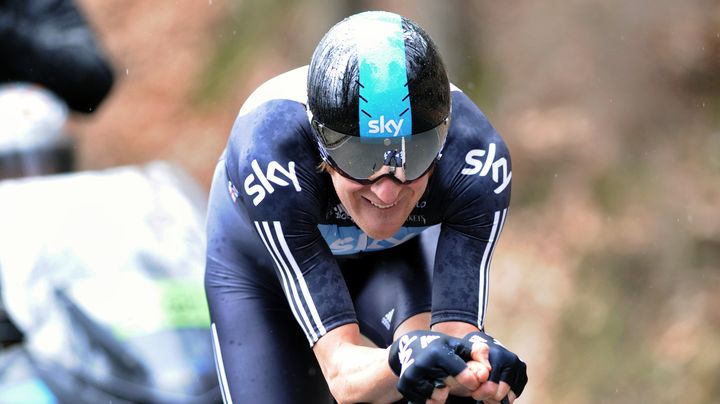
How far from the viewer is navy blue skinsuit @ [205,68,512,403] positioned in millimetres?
3744

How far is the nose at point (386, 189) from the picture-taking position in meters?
3.51

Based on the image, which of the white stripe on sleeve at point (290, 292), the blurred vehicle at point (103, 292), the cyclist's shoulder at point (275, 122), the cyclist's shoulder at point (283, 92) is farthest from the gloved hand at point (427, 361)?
the blurred vehicle at point (103, 292)

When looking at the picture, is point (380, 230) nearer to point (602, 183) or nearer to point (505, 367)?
point (505, 367)

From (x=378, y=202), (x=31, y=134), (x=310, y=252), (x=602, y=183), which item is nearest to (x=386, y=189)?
(x=378, y=202)

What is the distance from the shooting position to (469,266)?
3.81 m

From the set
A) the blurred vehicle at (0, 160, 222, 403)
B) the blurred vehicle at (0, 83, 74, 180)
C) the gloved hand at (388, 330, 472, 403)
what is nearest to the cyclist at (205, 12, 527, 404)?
the gloved hand at (388, 330, 472, 403)

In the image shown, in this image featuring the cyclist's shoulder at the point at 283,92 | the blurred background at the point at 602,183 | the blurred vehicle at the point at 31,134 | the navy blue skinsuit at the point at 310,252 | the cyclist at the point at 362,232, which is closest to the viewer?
the cyclist at the point at 362,232

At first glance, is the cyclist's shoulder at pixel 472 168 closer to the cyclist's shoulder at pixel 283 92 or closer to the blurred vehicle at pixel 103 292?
the cyclist's shoulder at pixel 283 92

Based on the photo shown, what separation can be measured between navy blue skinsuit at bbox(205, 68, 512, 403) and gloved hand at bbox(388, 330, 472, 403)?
555mm

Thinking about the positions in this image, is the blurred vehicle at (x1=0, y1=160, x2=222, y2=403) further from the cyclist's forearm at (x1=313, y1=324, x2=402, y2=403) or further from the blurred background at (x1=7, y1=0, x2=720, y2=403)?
the cyclist's forearm at (x1=313, y1=324, x2=402, y2=403)

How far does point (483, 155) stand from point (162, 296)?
335cm

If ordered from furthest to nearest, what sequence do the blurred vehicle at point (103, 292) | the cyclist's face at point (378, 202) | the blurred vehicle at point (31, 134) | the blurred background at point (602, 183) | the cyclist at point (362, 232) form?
the blurred background at point (602, 183)
the blurred vehicle at point (31, 134)
the blurred vehicle at point (103, 292)
the cyclist's face at point (378, 202)
the cyclist at point (362, 232)

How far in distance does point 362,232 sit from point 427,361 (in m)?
1.03

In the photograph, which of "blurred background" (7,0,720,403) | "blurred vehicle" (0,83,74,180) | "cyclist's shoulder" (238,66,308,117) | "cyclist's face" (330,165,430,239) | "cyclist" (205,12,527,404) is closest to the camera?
"cyclist" (205,12,527,404)
